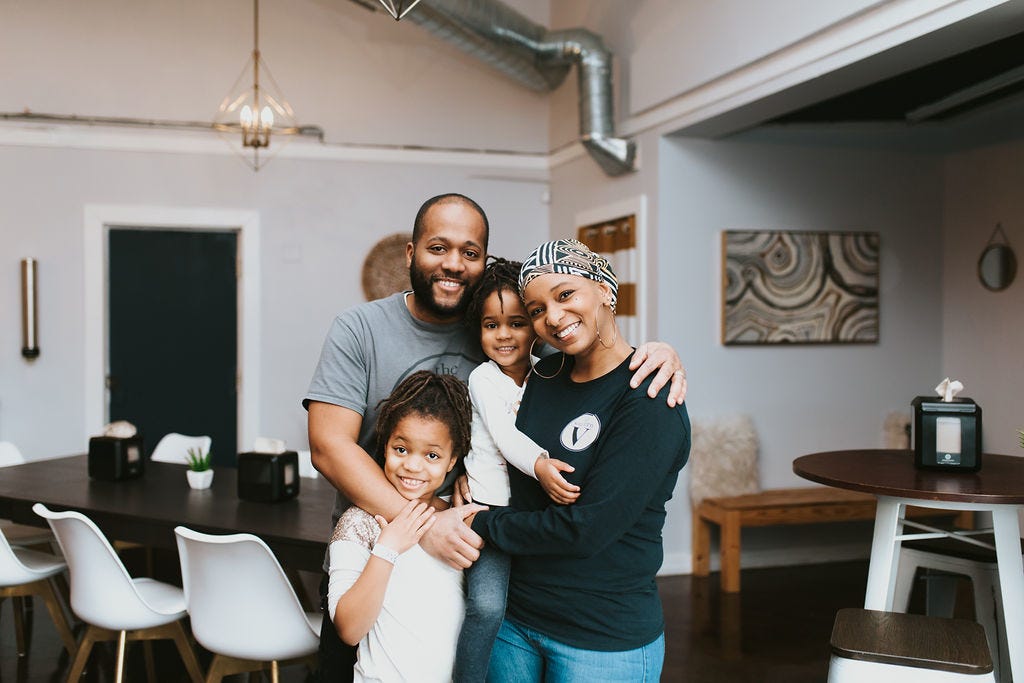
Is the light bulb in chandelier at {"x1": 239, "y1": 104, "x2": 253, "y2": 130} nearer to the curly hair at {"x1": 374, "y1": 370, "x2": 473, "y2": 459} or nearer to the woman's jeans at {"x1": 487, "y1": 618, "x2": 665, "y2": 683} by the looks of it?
the curly hair at {"x1": 374, "y1": 370, "x2": 473, "y2": 459}

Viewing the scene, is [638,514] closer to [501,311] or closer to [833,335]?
[501,311]

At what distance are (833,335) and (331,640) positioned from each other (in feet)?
14.6

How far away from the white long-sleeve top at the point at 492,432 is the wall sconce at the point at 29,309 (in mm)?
5208

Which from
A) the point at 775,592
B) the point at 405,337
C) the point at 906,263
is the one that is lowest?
the point at 775,592

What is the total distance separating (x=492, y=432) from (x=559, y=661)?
0.47m

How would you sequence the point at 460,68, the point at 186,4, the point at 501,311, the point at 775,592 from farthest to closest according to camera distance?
1. the point at 460,68
2. the point at 186,4
3. the point at 775,592
4. the point at 501,311

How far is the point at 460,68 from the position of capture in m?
6.88

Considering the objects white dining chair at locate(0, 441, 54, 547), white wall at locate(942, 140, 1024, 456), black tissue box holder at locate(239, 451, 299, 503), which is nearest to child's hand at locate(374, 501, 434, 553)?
black tissue box holder at locate(239, 451, 299, 503)

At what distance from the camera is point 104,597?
10.00ft

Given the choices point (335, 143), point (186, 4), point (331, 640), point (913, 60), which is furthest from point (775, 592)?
point (186, 4)

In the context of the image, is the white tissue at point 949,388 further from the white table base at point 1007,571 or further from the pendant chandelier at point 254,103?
the pendant chandelier at point 254,103

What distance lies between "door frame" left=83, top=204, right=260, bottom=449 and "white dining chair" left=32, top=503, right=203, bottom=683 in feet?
11.2

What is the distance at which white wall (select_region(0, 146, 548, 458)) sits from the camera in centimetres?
621

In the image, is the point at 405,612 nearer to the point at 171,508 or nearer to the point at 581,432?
the point at 581,432
